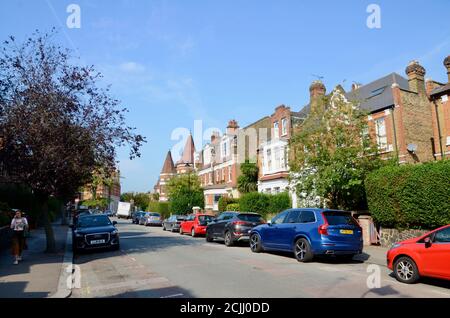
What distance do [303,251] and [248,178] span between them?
2352 centimetres

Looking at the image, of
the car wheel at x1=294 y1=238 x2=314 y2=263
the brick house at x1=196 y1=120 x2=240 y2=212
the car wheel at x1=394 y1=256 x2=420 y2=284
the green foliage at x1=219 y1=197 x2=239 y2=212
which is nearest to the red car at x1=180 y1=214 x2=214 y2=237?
the green foliage at x1=219 y1=197 x2=239 y2=212

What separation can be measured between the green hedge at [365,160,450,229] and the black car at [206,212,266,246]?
5.28 m

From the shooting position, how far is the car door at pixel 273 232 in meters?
14.0

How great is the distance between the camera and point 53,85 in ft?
46.6

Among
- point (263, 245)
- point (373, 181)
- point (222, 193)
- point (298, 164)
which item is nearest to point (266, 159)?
point (222, 193)

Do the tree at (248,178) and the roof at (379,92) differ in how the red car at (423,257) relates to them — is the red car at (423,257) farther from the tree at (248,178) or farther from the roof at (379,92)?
the tree at (248,178)

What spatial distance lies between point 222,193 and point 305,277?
34169 mm

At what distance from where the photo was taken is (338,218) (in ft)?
40.8

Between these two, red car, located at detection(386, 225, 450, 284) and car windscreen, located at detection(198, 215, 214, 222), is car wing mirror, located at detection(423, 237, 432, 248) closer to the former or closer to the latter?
red car, located at detection(386, 225, 450, 284)

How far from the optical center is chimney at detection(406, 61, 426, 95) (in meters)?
24.3

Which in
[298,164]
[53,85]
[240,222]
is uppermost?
[53,85]

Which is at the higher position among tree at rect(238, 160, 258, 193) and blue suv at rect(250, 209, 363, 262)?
tree at rect(238, 160, 258, 193)

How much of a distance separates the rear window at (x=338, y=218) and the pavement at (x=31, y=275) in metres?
8.04
